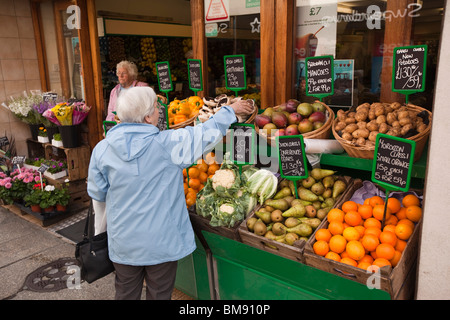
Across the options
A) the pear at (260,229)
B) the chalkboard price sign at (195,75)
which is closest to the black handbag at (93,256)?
the pear at (260,229)

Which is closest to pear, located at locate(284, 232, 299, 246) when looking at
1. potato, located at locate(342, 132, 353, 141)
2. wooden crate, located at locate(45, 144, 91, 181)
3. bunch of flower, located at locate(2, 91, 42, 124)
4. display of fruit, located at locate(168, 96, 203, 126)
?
potato, located at locate(342, 132, 353, 141)

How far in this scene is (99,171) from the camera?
2451 mm

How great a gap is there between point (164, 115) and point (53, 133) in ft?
10.3

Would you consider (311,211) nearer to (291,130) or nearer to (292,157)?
(292,157)

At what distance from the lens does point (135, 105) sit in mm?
2334

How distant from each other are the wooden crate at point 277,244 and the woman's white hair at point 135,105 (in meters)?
1.06

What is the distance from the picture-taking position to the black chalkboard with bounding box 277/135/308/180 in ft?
8.59

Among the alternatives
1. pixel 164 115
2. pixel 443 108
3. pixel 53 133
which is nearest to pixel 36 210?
pixel 53 133

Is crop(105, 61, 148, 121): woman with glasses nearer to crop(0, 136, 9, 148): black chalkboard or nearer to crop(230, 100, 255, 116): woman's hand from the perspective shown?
crop(0, 136, 9, 148): black chalkboard

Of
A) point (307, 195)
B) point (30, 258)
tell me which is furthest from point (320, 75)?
point (30, 258)

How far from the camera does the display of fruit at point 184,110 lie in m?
3.62

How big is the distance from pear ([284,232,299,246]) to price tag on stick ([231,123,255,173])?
711 mm

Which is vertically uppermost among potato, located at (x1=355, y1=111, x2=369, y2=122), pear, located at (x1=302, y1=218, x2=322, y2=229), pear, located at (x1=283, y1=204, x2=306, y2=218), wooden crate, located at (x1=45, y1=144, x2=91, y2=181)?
potato, located at (x1=355, y1=111, x2=369, y2=122)

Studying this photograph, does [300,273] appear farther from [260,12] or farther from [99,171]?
[260,12]
